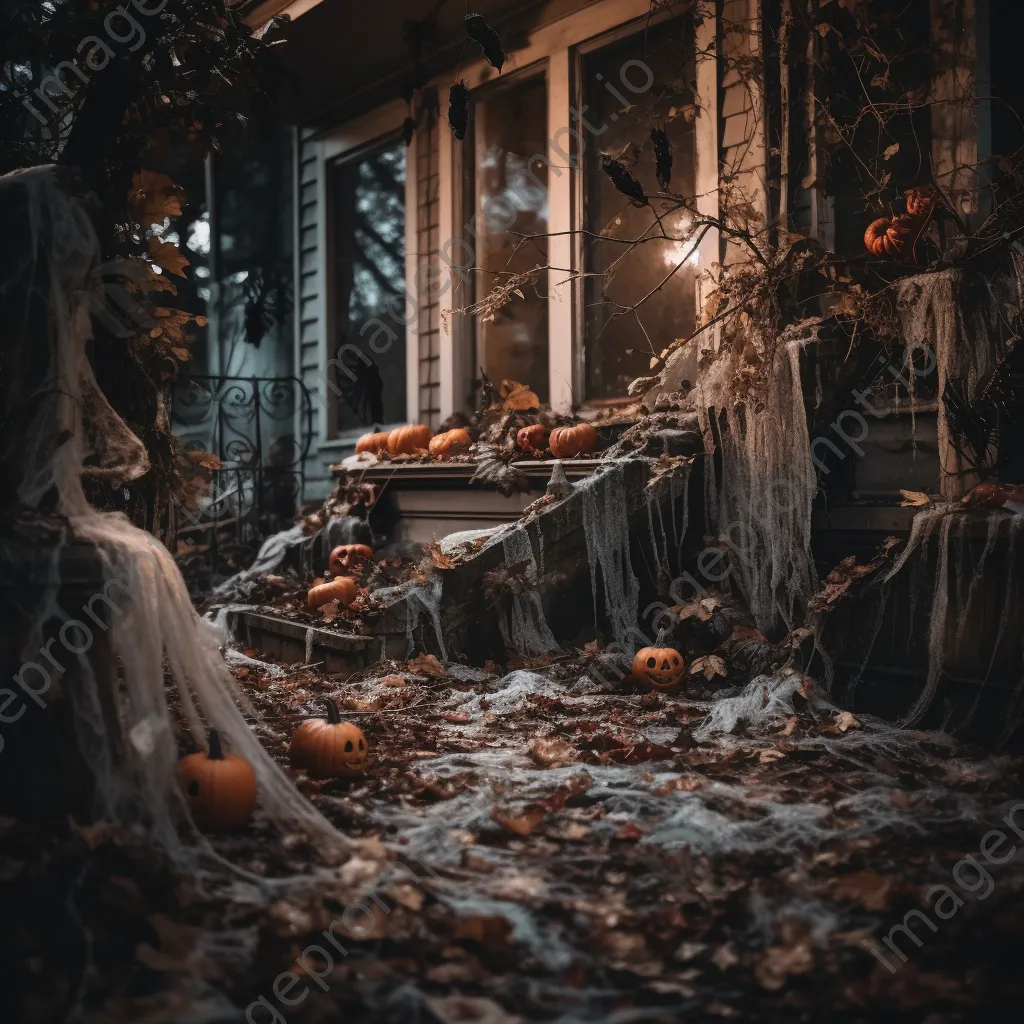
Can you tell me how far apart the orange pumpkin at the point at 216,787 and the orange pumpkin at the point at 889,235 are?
500cm

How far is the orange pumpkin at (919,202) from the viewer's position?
5.95 metres

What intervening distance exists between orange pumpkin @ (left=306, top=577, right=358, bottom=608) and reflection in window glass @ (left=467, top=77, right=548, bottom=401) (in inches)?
114

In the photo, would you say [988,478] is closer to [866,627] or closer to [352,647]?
[866,627]

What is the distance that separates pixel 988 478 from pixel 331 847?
393cm

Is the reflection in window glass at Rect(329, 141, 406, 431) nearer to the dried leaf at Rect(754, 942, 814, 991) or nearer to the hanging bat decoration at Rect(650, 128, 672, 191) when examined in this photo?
the hanging bat decoration at Rect(650, 128, 672, 191)

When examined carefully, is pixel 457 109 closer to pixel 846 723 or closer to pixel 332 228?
pixel 846 723

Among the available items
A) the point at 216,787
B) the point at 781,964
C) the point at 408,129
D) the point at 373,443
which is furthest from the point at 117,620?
the point at 408,129

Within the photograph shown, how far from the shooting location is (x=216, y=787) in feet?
10.6

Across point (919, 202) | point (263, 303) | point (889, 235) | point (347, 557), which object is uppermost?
point (263, 303)

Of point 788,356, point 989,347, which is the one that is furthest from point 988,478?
point 788,356

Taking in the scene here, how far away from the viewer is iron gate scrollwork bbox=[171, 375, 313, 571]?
1094 centimetres

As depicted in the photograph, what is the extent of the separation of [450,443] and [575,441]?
1.51 m

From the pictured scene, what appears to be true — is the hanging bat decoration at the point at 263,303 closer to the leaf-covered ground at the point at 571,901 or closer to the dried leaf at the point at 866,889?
the leaf-covered ground at the point at 571,901

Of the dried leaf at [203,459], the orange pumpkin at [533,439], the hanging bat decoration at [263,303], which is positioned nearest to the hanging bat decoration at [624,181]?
the orange pumpkin at [533,439]
